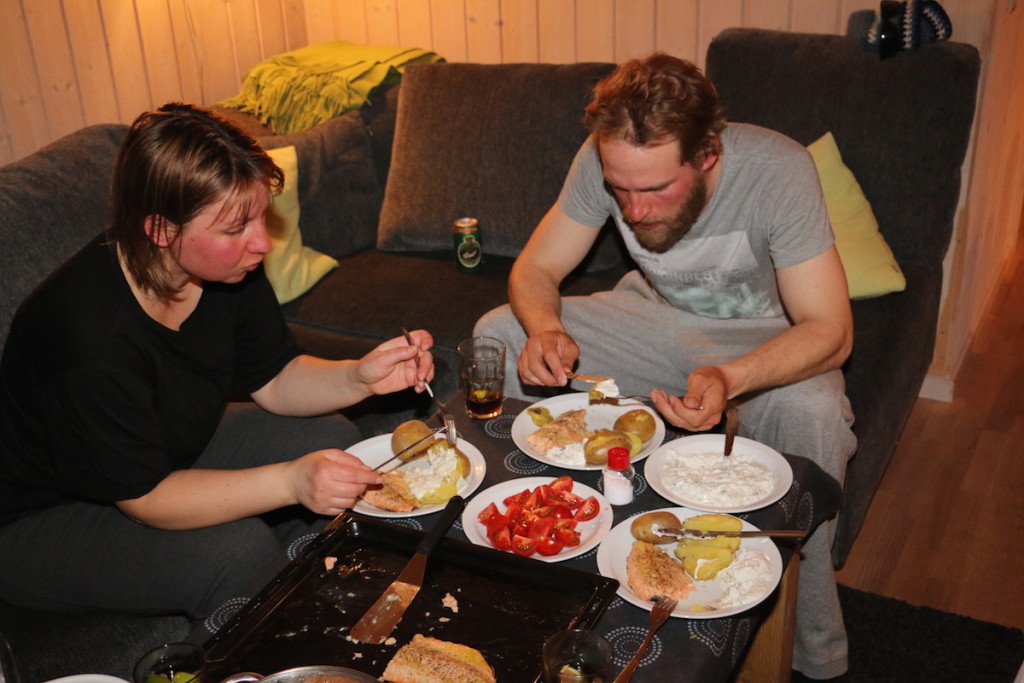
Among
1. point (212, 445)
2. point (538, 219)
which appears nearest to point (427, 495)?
point (212, 445)

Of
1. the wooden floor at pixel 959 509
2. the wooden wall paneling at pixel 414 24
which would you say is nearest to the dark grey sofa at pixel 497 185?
the wooden floor at pixel 959 509

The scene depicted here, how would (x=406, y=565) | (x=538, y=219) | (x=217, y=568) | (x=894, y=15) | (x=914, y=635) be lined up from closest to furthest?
(x=406, y=565) → (x=217, y=568) → (x=914, y=635) → (x=894, y=15) → (x=538, y=219)

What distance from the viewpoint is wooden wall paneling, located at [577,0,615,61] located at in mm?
3244

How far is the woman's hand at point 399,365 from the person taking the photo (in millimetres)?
1817

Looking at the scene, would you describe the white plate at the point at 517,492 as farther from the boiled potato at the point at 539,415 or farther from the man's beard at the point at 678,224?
the man's beard at the point at 678,224

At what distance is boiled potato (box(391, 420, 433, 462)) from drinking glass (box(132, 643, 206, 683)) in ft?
1.89

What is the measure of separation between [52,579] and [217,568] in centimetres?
30

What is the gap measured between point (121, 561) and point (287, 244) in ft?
4.65

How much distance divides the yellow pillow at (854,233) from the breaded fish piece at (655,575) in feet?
4.89

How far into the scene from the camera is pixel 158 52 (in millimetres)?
3262

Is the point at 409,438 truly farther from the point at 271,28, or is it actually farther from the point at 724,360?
the point at 271,28

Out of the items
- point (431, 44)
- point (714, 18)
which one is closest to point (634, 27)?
point (714, 18)

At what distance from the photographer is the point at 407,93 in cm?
320

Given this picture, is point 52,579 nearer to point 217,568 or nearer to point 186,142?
point 217,568
